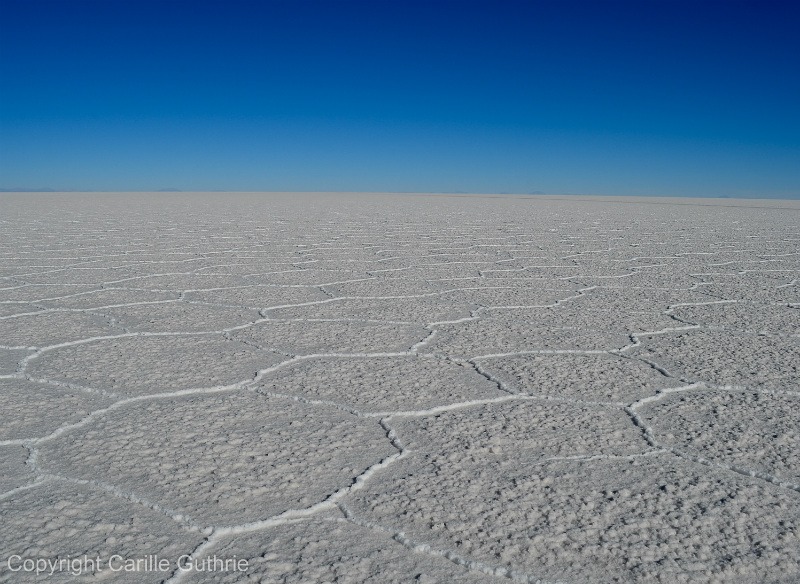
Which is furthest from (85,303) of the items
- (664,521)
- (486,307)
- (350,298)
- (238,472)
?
(664,521)

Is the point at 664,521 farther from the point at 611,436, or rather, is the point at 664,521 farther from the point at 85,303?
the point at 85,303

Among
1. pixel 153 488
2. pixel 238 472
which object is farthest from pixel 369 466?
pixel 153 488

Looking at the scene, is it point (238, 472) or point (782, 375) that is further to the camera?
point (782, 375)

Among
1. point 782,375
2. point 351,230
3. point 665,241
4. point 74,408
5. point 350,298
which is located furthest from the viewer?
point 351,230

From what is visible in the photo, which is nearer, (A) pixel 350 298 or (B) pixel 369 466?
(B) pixel 369 466

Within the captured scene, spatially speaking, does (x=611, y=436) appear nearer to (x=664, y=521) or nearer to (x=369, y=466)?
(x=664, y=521)

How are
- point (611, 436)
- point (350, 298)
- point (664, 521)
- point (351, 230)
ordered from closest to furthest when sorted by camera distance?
point (664, 521) → point (611, 436) → point (350, 298) → point (351, 230)
